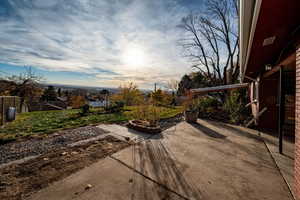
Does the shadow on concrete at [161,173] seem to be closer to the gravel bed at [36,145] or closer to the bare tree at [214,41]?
the gravel bed at [36,145]

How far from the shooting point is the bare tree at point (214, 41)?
502 inches

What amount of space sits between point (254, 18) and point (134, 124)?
4618 millimetres

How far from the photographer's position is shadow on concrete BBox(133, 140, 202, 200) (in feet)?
6.37

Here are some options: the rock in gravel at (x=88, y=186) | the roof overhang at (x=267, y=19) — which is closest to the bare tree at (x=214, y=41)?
the roof overhang at (x=267, y=19)

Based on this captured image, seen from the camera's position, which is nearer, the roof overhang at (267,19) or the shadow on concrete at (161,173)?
the roof overhang at (267,19)

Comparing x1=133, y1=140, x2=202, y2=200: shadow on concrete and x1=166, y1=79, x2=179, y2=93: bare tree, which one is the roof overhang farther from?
x1=166, y1=79, x2=179, y2=93: bare tree

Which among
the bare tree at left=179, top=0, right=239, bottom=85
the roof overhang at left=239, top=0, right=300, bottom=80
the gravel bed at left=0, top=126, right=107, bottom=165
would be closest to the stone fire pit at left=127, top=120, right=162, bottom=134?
the gravel bed at left=0, top=126, right=107, bottom=165

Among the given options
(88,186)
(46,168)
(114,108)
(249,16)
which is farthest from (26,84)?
(249,16)

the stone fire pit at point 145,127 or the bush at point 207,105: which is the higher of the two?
the bush at point 207,105

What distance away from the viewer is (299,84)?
1749 mm

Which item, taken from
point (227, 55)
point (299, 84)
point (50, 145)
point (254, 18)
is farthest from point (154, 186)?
point (227, 55)

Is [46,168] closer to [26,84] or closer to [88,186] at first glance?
[88,186]

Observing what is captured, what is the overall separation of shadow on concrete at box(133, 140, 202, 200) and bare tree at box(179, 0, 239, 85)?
44.2ft

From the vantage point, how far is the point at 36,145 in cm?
349
